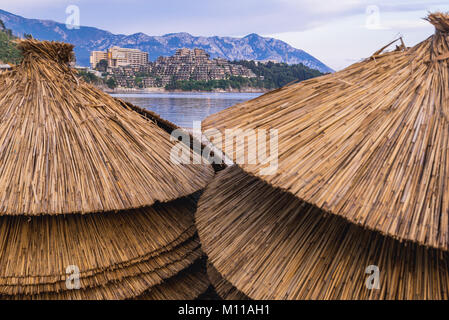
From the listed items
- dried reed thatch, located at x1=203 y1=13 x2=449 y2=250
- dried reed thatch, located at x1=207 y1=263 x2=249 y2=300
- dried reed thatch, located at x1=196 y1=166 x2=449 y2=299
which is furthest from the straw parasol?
dried reed thatch, located at x1=203 y1=13 x2=449 y2=250

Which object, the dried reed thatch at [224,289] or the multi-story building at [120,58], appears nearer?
the dried reed thatch at [224,289]

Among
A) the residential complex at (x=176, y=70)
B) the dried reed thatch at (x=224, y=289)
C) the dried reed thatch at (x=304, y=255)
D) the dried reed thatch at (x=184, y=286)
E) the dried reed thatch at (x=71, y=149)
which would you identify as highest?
the residential complex at (x=176, y=70)

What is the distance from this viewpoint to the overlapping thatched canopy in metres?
2.04

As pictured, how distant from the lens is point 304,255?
2.60 meters

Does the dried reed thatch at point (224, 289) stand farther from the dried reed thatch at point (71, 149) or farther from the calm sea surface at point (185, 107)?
the calm sea surface at point (185, 107)

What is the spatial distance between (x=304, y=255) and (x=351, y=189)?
698 millimetres

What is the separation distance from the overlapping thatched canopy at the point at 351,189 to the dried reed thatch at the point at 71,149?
81cm

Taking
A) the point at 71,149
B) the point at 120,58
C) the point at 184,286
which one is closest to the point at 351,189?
the point at 184,286

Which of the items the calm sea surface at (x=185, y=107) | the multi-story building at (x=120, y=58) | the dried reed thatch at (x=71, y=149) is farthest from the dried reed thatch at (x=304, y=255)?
the multi-story building at (x=120, y=58)

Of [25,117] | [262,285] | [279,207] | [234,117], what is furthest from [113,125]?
[262,285]

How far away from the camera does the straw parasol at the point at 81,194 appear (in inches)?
122

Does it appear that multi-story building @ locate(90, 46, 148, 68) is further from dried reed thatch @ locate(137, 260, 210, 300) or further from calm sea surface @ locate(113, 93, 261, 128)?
dried reed thatch @ locate(137, 260, 210, 300)

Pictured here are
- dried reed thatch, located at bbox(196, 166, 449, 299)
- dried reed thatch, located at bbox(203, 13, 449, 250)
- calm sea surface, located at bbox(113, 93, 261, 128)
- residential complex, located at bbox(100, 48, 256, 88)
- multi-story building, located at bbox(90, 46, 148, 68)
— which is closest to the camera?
dried reed thatch, located at bbox(203, 13, 449, 250)
